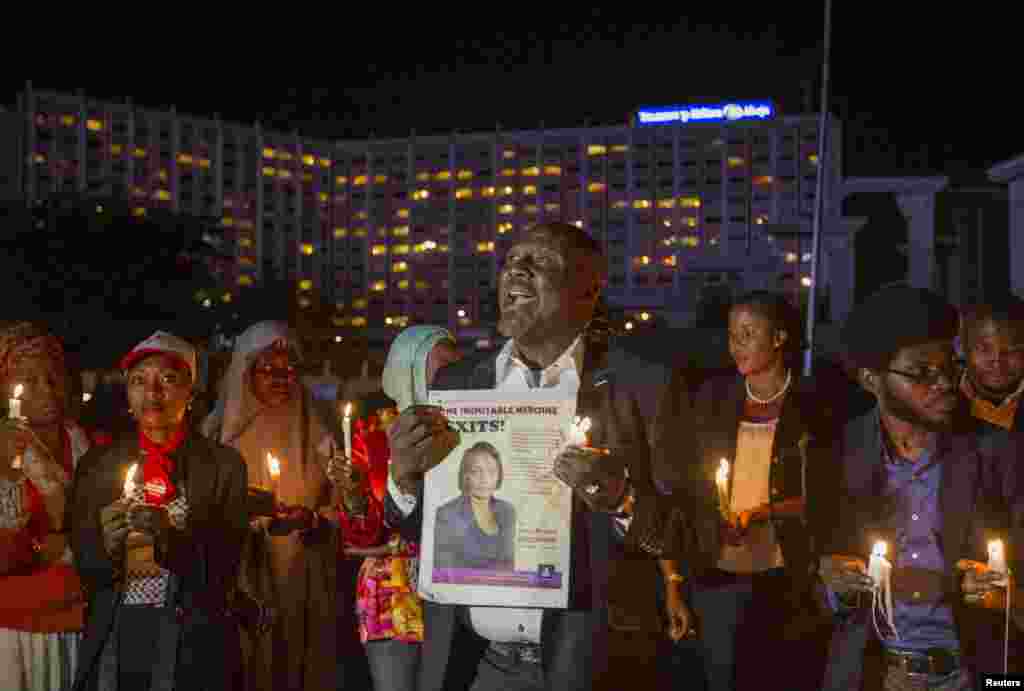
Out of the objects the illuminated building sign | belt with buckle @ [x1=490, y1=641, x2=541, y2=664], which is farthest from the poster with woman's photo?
the illuminated building sign

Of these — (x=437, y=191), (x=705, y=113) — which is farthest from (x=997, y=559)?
(x=437, y=191)

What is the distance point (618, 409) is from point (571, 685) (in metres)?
0.67

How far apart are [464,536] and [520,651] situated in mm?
358

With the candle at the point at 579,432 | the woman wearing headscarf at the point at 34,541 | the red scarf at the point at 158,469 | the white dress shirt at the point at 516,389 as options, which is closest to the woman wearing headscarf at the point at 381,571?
the red scarf at the point at 158,469

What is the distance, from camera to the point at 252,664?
4613 millimetres

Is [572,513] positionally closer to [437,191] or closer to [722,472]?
[722,472]

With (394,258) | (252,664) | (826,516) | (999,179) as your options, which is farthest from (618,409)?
(394,258)

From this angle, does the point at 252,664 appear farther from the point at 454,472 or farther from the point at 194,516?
the point at 454,472

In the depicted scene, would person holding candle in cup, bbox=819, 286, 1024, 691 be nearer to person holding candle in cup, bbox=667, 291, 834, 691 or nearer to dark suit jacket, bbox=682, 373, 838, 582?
dark suit jacket, bbox=682, 373, 838, 582

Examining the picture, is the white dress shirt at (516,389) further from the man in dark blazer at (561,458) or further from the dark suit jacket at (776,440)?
the dark suit jacket at (776,440)

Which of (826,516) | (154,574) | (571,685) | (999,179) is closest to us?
(571,685)

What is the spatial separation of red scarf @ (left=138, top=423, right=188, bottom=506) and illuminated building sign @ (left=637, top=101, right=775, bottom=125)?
411 feet

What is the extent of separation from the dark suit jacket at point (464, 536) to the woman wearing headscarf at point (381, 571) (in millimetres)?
1724

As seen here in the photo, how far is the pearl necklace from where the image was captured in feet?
18.0
